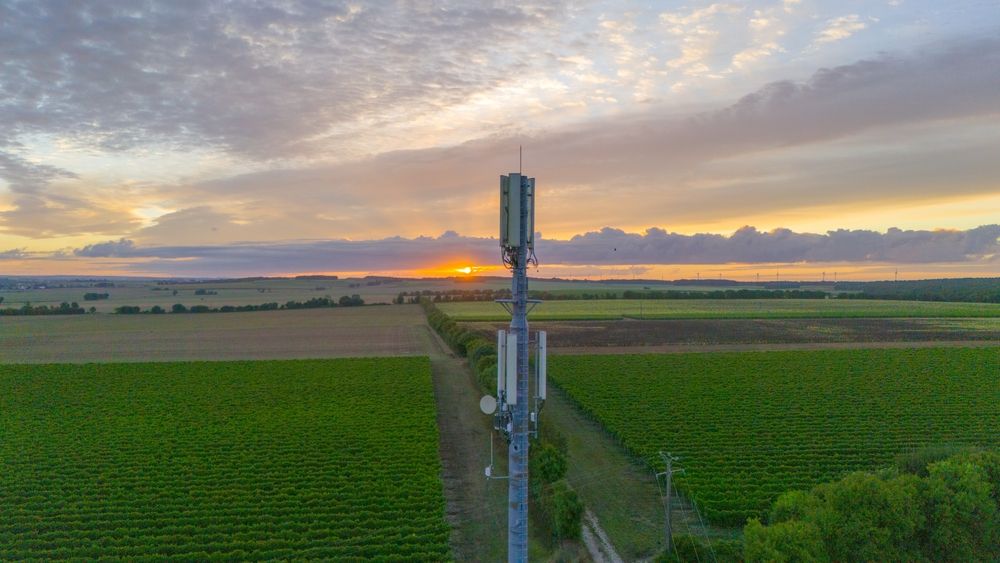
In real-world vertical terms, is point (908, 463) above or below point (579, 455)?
above

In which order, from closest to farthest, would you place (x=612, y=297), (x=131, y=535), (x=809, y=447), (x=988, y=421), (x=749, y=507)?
(x=131, y=535), (x=749, y=507), (x=809, y=447), (x=988, y=421), (x=612, y=297)

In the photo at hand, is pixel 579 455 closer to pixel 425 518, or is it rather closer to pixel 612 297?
pixel 425 518

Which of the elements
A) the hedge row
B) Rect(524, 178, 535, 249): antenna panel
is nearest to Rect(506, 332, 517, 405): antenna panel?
Rect(524, 178, 535, 249): antenna panel

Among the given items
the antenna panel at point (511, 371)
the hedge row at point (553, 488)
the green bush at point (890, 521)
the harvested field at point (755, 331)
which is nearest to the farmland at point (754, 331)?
the harvested field at point (755, 331)

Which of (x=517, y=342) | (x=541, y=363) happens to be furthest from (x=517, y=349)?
(x=541, y=363)

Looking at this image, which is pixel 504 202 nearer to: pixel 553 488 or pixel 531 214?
pixel 531 214

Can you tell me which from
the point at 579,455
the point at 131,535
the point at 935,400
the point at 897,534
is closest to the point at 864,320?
the point at 935,400
